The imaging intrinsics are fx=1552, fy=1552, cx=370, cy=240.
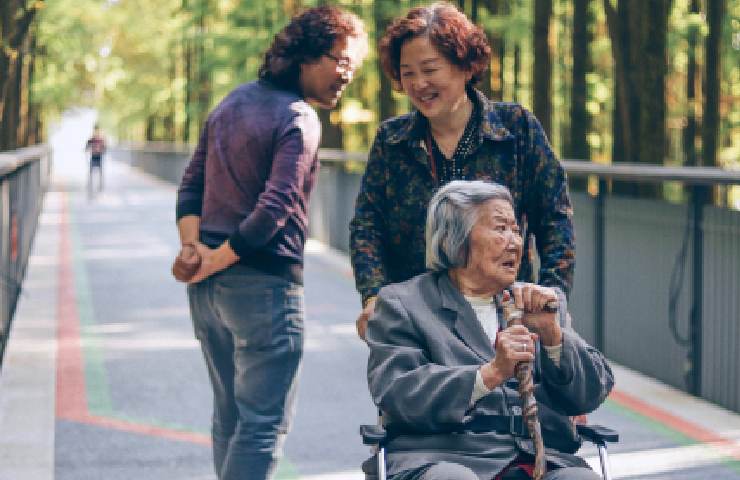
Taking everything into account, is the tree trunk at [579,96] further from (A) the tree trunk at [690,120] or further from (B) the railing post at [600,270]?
(B) the railing post at [600,270]

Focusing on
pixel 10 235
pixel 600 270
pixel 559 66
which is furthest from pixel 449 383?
pixel 559 66

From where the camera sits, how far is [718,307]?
8578mm

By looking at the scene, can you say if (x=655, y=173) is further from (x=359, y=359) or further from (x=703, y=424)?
(x=359, y=359)

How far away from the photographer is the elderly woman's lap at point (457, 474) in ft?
12.8

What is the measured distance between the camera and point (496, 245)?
160 inches

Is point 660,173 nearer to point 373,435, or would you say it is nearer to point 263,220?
point 263,220

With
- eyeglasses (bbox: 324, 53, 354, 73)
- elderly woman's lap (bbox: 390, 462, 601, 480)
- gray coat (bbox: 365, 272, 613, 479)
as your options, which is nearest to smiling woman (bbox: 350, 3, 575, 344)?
eyeglasses (bbox: 324, 53, 354, 73)

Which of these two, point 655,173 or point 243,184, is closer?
point 243,184

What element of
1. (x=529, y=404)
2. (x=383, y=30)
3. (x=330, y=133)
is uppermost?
(x=383, y=30)

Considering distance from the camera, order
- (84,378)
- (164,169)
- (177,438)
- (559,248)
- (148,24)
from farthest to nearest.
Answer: (148,24) → (164,169) → (84,378) → (177,438) → (559,248)

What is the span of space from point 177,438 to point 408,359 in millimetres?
3870

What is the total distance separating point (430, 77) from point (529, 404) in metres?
1.10

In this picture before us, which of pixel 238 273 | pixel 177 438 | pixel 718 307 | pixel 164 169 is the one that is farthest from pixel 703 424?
pixel 164 169

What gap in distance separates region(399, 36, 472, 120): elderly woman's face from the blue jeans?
2.90 feet
